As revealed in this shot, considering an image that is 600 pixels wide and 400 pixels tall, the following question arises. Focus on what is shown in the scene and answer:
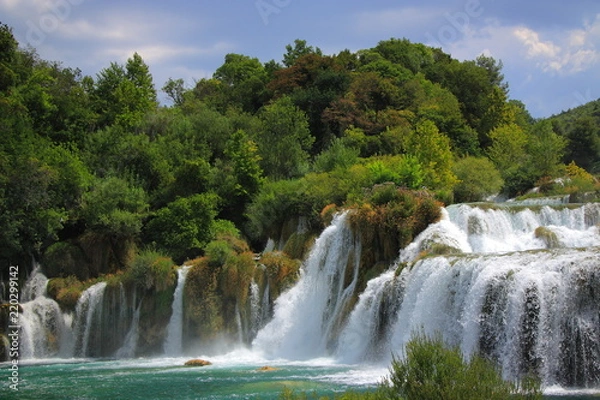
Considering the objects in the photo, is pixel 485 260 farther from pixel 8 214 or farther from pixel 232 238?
pixel 8 214

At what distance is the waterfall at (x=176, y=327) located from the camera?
3316 centimetres

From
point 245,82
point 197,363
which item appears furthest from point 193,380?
point 245,82

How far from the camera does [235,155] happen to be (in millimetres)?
43344

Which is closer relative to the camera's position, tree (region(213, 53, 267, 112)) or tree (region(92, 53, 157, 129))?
tree (region(92, 53, 157, 129))

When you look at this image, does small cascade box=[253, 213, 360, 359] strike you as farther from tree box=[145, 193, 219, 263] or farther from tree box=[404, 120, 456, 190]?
tree box=[404, 120, 456, 190]

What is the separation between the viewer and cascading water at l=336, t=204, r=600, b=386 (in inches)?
770

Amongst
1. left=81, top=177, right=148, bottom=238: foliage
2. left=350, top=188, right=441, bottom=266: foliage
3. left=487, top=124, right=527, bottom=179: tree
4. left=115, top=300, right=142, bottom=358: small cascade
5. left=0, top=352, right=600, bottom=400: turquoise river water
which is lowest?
left=0, top=352, right=600, bottom=400: turquoise river water

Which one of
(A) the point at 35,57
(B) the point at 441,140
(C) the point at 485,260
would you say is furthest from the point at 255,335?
(A) the point at 35,57

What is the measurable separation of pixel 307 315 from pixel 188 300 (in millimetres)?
5735

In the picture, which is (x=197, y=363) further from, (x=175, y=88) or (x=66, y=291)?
(x=175, y=88)

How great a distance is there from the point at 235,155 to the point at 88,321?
13479mm

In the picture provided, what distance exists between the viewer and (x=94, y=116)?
49.8 meters

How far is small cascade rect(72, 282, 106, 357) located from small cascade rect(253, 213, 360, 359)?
834 centimetres

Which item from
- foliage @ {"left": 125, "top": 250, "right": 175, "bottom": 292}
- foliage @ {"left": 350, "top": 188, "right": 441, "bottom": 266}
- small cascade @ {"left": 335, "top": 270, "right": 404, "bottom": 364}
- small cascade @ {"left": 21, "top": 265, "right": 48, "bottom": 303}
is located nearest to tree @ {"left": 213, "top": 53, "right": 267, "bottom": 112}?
small cascade @ {"left": 21, "top": 265, "right": 48, "bottom": 303}
